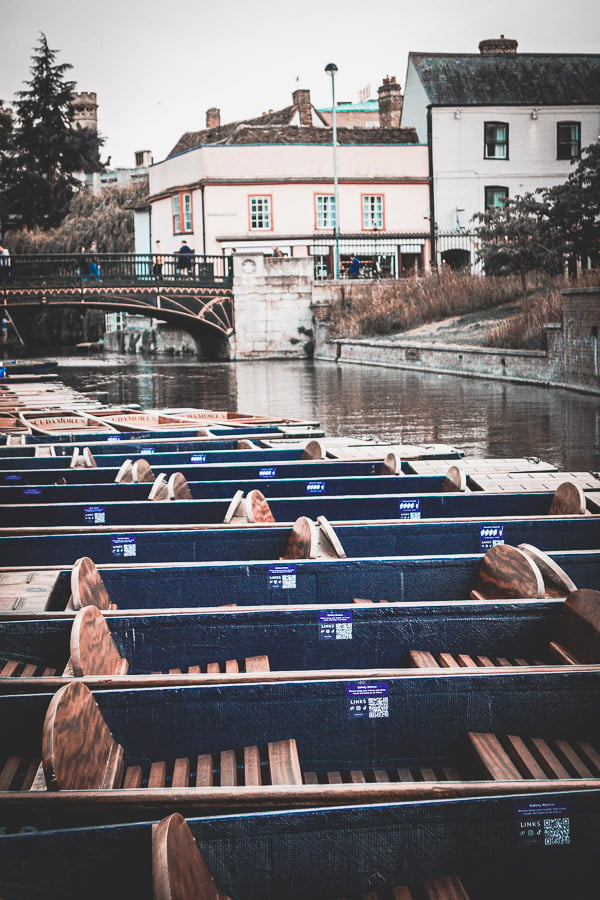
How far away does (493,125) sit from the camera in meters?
42.2

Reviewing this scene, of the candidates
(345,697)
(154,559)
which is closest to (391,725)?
(345,697)

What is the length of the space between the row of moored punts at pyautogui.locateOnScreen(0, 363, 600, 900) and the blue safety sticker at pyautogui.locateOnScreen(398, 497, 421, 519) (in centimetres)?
2

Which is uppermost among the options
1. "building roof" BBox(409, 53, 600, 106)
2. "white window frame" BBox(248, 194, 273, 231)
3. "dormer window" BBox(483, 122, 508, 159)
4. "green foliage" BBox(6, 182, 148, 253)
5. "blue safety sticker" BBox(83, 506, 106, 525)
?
"building roof" BBox(409, 53, 600, 106)

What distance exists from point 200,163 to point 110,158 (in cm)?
3682

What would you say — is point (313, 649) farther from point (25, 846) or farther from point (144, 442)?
point (144, 442)

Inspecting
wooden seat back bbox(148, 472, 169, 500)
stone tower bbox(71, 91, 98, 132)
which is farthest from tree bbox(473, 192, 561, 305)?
stone tower bbox(71, 91, 98, 132)

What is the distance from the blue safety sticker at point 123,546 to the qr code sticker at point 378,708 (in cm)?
247

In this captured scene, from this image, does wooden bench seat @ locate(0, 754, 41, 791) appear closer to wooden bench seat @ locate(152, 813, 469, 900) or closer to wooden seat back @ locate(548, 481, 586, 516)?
wooden bench seat @ locate(152, 813, 469, 900)

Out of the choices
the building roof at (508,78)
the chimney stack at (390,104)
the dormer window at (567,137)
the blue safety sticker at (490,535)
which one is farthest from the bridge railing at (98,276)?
the blue safety sticker at (490,535)

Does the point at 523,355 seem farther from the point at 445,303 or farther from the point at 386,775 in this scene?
the point at 386,775

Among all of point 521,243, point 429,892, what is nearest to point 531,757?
point 429,892

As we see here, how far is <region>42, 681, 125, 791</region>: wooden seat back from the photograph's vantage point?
295cm

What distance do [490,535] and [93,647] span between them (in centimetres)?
279

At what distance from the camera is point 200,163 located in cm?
4059
